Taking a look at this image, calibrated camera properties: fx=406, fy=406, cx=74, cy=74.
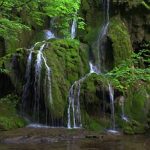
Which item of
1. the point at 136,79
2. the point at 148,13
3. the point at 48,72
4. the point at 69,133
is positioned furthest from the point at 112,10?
the point at 69,133

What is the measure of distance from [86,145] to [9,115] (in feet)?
16.2

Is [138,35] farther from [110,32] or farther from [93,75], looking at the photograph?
[93,75]

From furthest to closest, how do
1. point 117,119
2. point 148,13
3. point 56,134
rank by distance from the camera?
point 148,13 < point 117,119 < point 56,134

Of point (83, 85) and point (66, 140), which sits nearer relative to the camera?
point (66, 140)

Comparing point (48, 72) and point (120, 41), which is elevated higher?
point (120, 41)

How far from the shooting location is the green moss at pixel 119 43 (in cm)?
2138

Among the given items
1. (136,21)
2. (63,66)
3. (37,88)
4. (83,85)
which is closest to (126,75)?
(83,85)

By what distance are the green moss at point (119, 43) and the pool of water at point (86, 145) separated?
720 centimetres

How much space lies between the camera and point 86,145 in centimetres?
1369

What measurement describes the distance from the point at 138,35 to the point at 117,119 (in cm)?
720

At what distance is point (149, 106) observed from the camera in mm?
18281

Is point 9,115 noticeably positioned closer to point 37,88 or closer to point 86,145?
point 37,88

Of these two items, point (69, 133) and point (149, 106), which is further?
point (149, 106)

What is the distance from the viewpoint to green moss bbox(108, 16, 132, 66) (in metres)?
21.4
